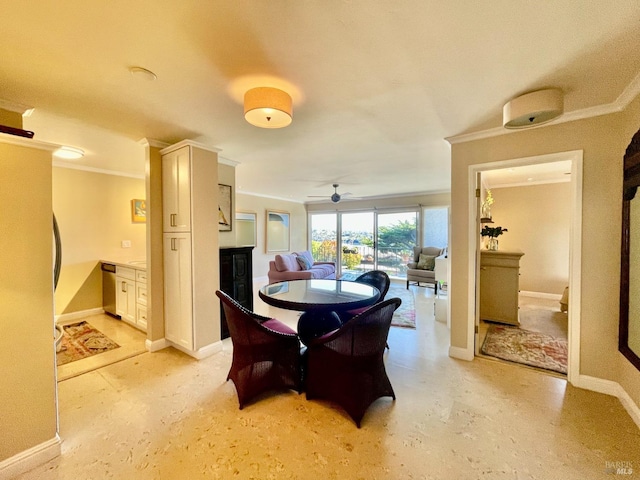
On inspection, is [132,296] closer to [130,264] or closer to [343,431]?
[130,264]

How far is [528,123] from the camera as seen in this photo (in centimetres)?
202

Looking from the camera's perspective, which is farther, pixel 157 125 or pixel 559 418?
pixel 157 125

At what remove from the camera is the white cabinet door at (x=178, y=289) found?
2.76 m

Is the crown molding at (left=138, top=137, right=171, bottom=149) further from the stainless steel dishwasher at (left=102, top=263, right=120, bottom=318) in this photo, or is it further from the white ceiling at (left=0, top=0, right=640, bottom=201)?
the stainless steel dishwasher at (left=102, top=263, right=120, bottom=318)

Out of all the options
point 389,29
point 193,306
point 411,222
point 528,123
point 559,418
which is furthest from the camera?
point 411,222

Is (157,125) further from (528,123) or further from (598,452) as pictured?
(598,452)

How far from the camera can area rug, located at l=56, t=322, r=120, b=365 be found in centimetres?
281

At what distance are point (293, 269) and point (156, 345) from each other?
139 inches

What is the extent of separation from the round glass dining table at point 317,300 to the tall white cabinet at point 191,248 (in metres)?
0.75

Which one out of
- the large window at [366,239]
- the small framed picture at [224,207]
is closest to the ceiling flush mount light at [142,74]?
the small framed picture at [224,207]

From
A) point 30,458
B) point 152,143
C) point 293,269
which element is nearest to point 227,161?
point 152,143

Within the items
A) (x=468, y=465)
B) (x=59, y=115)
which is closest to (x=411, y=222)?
(x=468, y=465)

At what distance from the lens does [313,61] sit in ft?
5.12

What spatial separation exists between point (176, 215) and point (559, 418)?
3.80m
